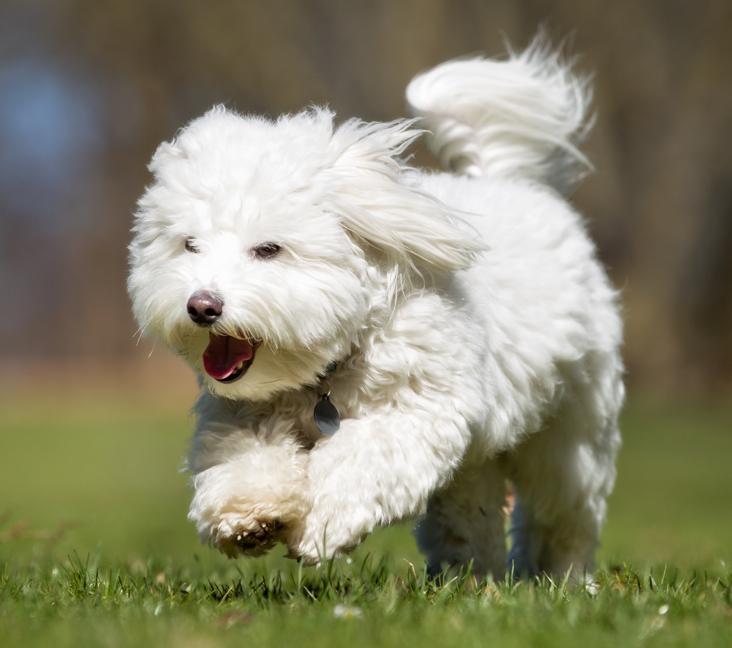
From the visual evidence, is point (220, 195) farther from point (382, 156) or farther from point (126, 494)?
point (126, 494)

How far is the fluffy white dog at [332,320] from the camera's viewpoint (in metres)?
4.05

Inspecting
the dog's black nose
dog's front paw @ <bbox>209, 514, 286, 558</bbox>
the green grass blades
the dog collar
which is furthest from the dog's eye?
the green grass blades

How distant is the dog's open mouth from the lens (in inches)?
163

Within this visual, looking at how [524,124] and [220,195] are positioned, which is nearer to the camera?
[220,195]

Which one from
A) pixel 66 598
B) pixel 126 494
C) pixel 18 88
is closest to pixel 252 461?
pixel 66 598

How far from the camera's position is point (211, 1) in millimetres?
23766

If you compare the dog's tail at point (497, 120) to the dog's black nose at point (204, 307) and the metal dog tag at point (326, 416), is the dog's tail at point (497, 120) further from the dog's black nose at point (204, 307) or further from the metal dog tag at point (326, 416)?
the dog's black nose at point (204, 307)

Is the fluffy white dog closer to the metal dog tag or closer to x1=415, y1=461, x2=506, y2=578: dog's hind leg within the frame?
the metal dog tag

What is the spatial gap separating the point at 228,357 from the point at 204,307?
314mm

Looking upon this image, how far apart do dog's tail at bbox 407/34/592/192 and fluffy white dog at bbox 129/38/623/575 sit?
87cm

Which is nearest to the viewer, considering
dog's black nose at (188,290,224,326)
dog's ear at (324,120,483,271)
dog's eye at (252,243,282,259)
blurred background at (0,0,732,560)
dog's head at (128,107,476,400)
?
dog's black nose at (188,290,224,326)

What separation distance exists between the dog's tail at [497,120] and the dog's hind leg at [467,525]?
1.48 meters

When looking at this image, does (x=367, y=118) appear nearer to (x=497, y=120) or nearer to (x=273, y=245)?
(x=497, y=120)

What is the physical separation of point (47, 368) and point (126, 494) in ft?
69.1
